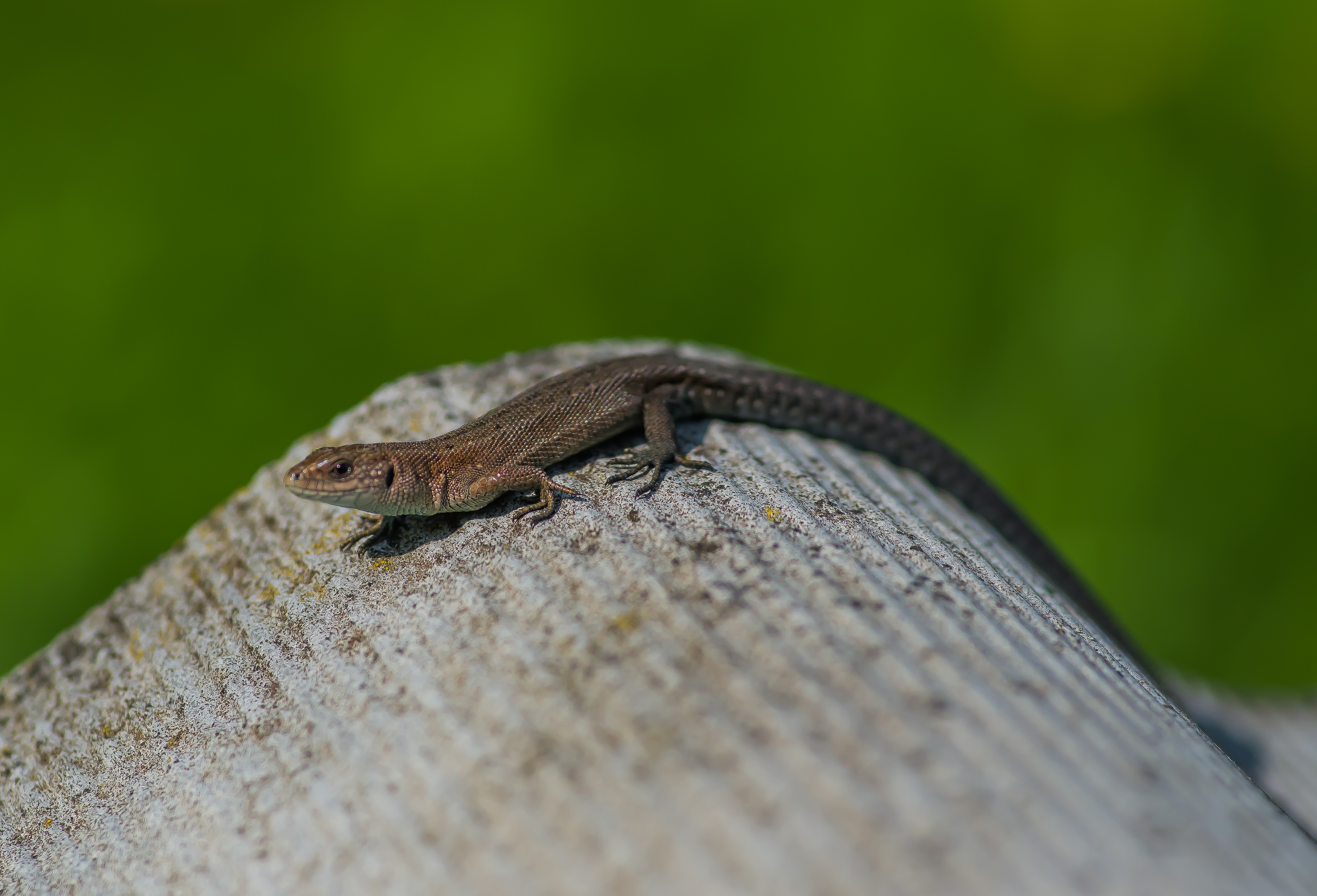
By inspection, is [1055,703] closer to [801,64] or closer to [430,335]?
[430,335]

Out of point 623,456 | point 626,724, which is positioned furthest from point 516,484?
point 626,724

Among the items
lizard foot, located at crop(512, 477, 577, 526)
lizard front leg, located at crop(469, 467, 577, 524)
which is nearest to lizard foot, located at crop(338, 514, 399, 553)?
lizard front leg, located at crop(469, 467, 577, 524)

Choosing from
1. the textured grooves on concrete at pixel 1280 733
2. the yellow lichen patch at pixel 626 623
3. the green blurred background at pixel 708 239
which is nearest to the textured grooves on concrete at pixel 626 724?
the yellow lichen patch at pixel 626 623

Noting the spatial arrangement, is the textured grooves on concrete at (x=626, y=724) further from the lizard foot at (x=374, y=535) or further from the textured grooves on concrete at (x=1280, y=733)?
the textured grooves on concrete at (x=1280, y=733)

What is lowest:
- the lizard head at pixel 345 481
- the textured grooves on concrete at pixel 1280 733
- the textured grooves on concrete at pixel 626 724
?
the textured grooves on concrete at pixel 1280 733

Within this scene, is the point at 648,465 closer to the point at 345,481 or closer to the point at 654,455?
the point at 654,455

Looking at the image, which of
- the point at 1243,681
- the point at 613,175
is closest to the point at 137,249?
the point at 613,175
